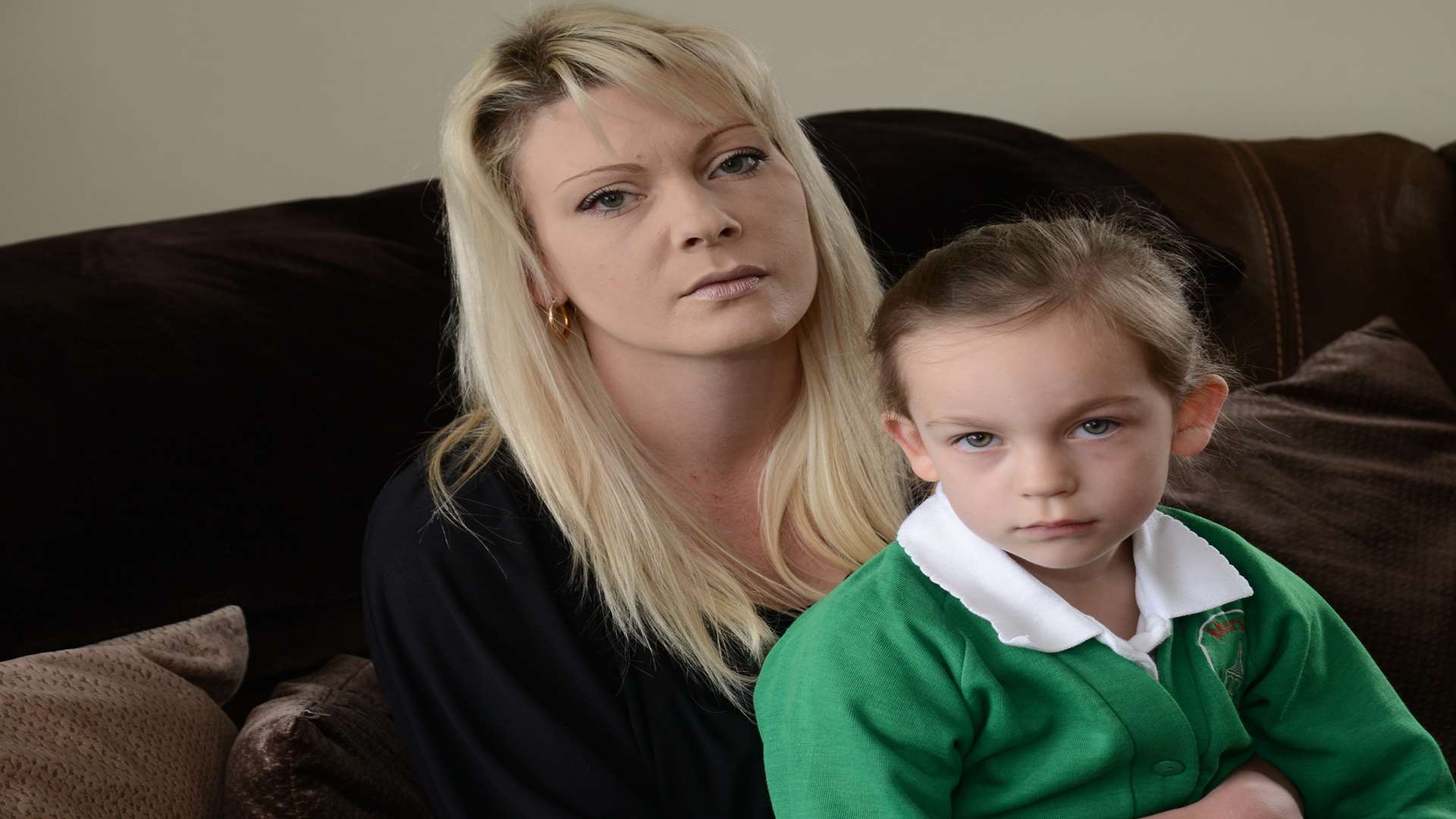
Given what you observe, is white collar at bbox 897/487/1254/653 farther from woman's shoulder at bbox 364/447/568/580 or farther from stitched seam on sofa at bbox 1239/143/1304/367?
stitched seam on sofa at bbox 1239/143/1304/367

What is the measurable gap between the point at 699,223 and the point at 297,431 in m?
0.54

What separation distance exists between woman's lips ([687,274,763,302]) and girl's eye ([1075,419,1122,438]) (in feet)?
1.44

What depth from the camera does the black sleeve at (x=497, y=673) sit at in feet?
4.16

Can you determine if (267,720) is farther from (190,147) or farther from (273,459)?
(190,147)

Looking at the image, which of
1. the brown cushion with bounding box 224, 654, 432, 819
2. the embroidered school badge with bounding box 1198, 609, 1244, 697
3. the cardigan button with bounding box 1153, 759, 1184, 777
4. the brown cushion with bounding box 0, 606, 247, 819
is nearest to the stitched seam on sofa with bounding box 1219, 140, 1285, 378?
the embroidered school badge with bounding box 1198, 609, 1244, 697

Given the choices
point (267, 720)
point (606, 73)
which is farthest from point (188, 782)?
point (606, 73)

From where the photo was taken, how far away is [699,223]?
134cm

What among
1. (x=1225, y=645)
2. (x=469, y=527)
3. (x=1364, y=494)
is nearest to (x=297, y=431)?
(x=469, y=527)

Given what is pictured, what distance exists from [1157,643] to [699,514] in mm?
565

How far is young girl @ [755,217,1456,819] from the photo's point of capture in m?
0.99

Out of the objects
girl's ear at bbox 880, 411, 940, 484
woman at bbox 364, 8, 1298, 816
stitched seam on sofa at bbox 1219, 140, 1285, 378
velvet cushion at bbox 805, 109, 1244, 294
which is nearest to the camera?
girl's ear at bbox 880, 411, 940, 484

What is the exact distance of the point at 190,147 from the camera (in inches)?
86.3

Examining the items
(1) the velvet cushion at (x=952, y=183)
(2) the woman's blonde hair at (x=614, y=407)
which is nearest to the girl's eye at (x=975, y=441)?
(2) the woman's blonde hair at (x=614, y=407)

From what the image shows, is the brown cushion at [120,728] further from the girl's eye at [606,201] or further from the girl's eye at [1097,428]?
the girl's eye at [1097,428]
